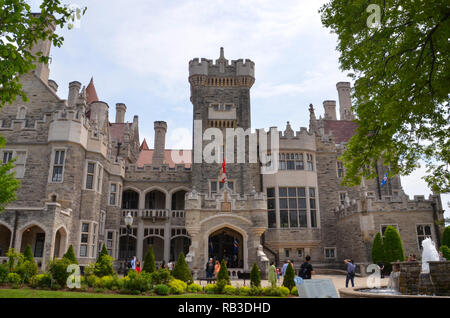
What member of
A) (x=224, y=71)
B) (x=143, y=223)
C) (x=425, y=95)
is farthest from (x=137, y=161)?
(x=425, y=95)

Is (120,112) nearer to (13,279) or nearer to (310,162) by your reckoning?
(310,162)

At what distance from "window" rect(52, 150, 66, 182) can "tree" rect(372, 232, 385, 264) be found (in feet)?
65.0

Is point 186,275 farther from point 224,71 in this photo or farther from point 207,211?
point 224,71

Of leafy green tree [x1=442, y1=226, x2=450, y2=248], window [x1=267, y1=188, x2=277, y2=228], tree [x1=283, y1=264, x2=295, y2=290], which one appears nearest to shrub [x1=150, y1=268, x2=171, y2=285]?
tree [x1=283, y1=264, x2=295, y2=290]

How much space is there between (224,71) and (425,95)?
22.1m

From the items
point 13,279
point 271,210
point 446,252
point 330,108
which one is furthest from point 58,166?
point 330,108

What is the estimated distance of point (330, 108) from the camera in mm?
39562

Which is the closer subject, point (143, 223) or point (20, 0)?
point (20, 0)

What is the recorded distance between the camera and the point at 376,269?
68.1 ft

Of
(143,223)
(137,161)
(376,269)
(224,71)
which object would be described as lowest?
(376,269)

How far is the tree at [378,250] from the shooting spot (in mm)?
21250

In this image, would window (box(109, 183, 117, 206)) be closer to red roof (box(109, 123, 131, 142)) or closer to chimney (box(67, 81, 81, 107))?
red roof (box(109, 123, 131, 142))

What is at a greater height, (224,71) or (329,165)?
(224,71)
